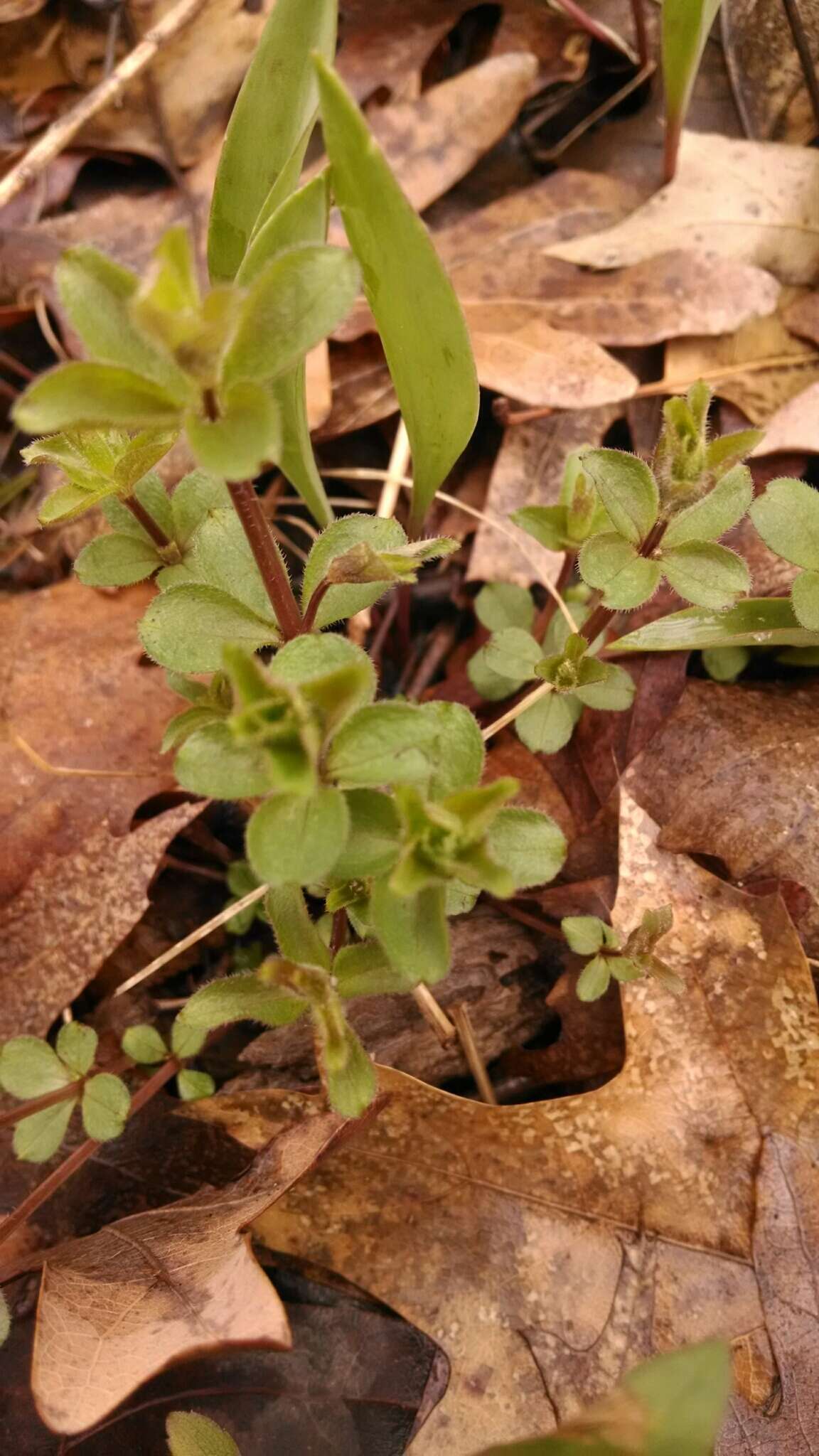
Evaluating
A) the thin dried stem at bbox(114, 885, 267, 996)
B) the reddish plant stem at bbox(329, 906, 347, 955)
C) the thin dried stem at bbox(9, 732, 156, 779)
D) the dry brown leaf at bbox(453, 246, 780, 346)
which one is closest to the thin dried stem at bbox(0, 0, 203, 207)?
the dry brown leaf at bbox(453, 246, 780, 346)

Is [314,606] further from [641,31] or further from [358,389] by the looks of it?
[641,31]

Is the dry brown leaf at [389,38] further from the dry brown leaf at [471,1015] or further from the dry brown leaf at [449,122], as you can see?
the dry brown leaf at [471,1015]

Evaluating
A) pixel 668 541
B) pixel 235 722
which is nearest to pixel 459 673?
pixel 668 541

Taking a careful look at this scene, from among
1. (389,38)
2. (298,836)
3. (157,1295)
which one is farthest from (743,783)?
(389,38)

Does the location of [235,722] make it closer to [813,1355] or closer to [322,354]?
[813,1355]

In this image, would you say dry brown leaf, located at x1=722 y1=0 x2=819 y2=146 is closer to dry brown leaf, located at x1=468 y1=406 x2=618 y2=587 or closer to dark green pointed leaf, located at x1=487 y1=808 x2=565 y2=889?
dry brown leaf, located at x1=468 y1=406 x2=618 y2=587
